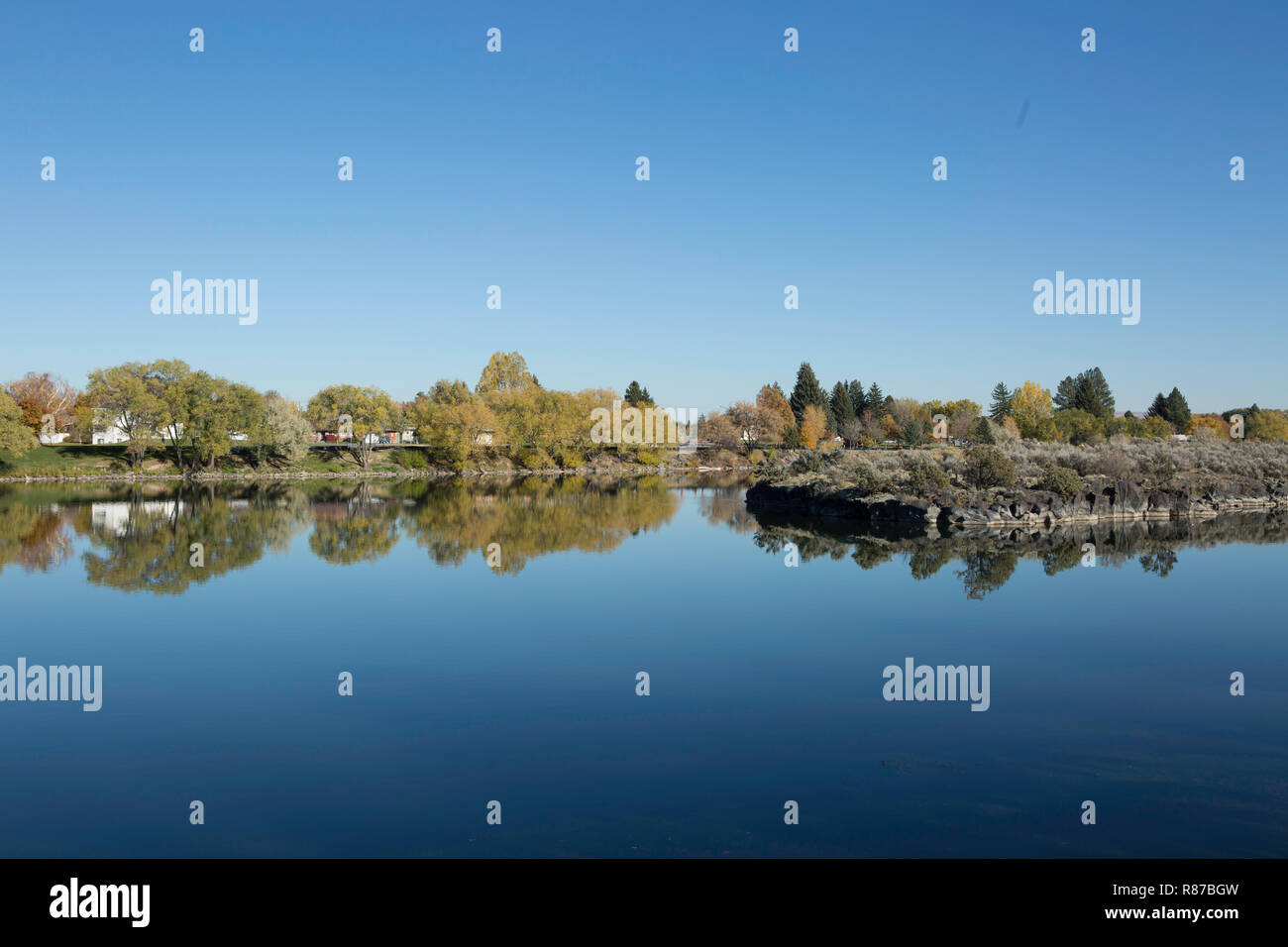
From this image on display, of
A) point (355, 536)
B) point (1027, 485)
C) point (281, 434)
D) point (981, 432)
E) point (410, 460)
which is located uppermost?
point (281, 434)

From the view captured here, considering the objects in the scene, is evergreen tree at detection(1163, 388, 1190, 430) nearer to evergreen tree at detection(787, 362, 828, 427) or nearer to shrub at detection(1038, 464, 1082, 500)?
evergreen tree at detection(787, 362, 828, 427)

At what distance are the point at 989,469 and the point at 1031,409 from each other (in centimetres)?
5982

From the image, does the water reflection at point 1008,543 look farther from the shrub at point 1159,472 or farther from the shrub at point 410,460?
the shrub at point 410,460

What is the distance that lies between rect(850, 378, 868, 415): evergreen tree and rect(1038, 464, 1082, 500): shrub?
74781 millimetres

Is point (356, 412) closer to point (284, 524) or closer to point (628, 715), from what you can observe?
point (284, 524)

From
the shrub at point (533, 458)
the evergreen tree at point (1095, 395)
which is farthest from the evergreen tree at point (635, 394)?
the evergreen tree at point (1095, 395)

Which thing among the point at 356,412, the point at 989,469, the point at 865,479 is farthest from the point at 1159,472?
the point at 356,412

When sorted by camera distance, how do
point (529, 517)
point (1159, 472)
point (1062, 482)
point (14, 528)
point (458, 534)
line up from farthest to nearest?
1. point (1159, 472)
2. point (529, 517)
3. point (1062, 482)
4. point (14, 528)
5. point (458, 534)

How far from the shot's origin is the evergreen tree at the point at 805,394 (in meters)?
101

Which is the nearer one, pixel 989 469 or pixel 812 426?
pixel 989 469

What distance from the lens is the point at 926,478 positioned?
34750 mm

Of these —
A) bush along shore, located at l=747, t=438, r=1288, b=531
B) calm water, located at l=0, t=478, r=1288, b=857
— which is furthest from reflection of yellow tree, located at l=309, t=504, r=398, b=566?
bush along shore, located at l=747, t=438, r=1288, b=531
